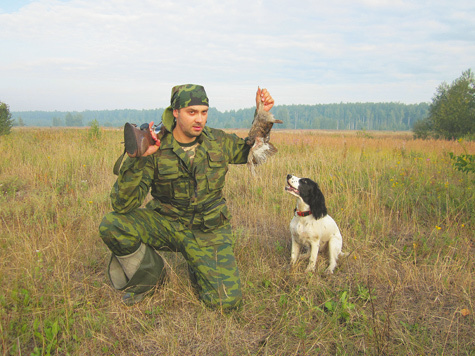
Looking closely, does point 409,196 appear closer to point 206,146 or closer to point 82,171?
point 206,146

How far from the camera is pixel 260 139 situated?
305 cm

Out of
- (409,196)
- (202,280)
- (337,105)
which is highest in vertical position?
(337,105)

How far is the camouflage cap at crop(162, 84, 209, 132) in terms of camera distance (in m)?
2.87

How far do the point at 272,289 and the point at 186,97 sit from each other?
77.0 inches

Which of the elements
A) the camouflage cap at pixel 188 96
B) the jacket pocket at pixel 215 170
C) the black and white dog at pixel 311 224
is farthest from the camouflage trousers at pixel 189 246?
the camouflage cap at pixel 188 96

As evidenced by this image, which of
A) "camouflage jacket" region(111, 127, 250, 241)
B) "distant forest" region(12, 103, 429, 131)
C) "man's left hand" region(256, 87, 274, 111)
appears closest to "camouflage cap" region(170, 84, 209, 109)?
"camouflage jacket" region(111, 127, 250, 241)

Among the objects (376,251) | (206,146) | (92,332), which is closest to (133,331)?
(92,332)

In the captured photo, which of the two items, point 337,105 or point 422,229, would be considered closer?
point 422,229

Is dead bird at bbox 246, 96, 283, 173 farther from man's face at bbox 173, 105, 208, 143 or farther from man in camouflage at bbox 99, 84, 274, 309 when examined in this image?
man's face at bbox 173, 105, 208, 143

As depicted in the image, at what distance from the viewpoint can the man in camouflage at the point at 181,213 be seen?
2832 millimetres

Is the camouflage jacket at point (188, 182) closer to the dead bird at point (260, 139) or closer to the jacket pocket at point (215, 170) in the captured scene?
the jacket pocket at point (215, 170)

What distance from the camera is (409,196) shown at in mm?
5000

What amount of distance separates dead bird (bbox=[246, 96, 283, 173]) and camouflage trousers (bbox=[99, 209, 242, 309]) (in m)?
0.80

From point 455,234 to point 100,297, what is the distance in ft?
13.7
